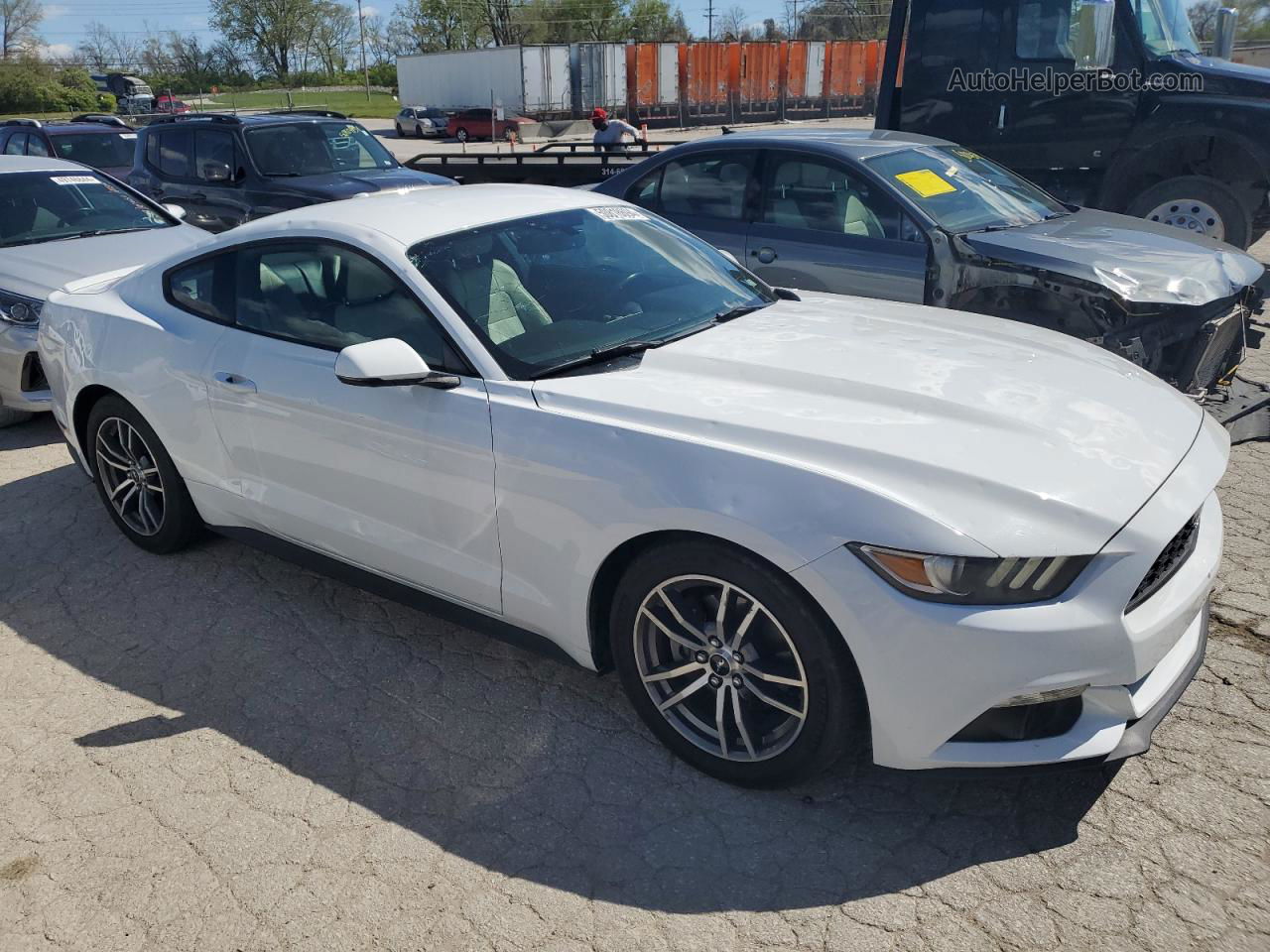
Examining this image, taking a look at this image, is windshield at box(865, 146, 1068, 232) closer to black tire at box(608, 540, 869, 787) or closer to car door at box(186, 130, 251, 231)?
black tire at box(608, 540, 869, 787)

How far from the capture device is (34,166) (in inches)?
301

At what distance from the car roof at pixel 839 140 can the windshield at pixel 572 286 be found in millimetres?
2387

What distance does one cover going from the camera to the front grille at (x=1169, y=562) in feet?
8.50

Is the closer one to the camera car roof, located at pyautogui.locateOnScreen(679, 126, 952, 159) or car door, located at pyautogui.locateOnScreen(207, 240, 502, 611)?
car door, located at pyautogui.locateOnScreen(207, 240, 502, 611)

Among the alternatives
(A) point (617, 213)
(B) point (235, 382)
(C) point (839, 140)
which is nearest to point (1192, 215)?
(C) point (839, 140)

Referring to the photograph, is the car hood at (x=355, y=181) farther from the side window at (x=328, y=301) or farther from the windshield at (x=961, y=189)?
the side window at (x=328, y=301)

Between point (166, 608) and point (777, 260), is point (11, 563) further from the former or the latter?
point (777, 260)

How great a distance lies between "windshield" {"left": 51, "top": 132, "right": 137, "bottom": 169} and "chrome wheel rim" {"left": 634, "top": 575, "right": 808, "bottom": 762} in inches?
479

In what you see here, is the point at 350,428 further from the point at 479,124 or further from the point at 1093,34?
the point at 479,124

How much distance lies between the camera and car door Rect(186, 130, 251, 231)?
393 inches

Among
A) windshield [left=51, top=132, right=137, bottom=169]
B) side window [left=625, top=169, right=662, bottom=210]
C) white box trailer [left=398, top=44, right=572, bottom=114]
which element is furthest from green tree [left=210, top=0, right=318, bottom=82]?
side window [left=625, top=169, right=662, bottom=210]

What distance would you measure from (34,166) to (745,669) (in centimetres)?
728

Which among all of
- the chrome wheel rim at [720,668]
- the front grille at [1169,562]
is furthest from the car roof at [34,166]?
the front grille at [1169,562]

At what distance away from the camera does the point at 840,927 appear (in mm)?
2518
